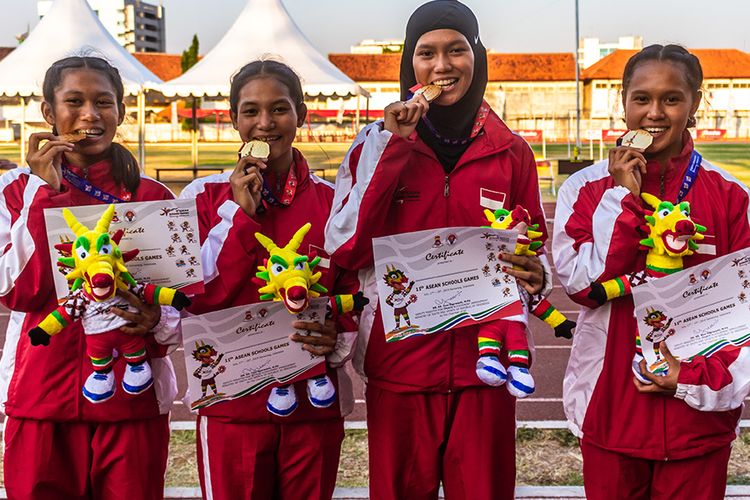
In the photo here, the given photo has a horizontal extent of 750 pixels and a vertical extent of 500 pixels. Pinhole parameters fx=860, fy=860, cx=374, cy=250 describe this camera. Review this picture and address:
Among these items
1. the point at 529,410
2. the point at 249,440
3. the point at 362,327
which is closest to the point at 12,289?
the point at 249,440

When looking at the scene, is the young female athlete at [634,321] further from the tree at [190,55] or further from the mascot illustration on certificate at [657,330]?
the tree at [190,55]

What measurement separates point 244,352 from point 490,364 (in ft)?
2.48

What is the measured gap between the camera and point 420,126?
270 cm

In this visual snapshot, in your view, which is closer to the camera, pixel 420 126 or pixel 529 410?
pixel 420 126

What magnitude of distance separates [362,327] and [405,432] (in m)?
0.36

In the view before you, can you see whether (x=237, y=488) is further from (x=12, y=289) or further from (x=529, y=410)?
(x=529, y=410)

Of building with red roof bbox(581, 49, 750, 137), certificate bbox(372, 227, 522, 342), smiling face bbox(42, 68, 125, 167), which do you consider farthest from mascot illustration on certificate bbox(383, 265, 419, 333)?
building with red roof bbox(581, 49, 750, 137)

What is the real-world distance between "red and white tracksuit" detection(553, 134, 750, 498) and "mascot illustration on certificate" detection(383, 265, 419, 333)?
0.49 m

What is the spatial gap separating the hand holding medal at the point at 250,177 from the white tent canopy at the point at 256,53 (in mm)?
13398

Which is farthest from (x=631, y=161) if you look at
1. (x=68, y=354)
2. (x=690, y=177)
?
(x=68, y=354)

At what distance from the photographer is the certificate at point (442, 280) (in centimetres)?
256

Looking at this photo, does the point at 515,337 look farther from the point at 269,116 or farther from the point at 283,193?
the point at 269,116

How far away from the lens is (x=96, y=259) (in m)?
2.45

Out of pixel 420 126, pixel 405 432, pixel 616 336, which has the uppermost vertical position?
pixel 420 126
